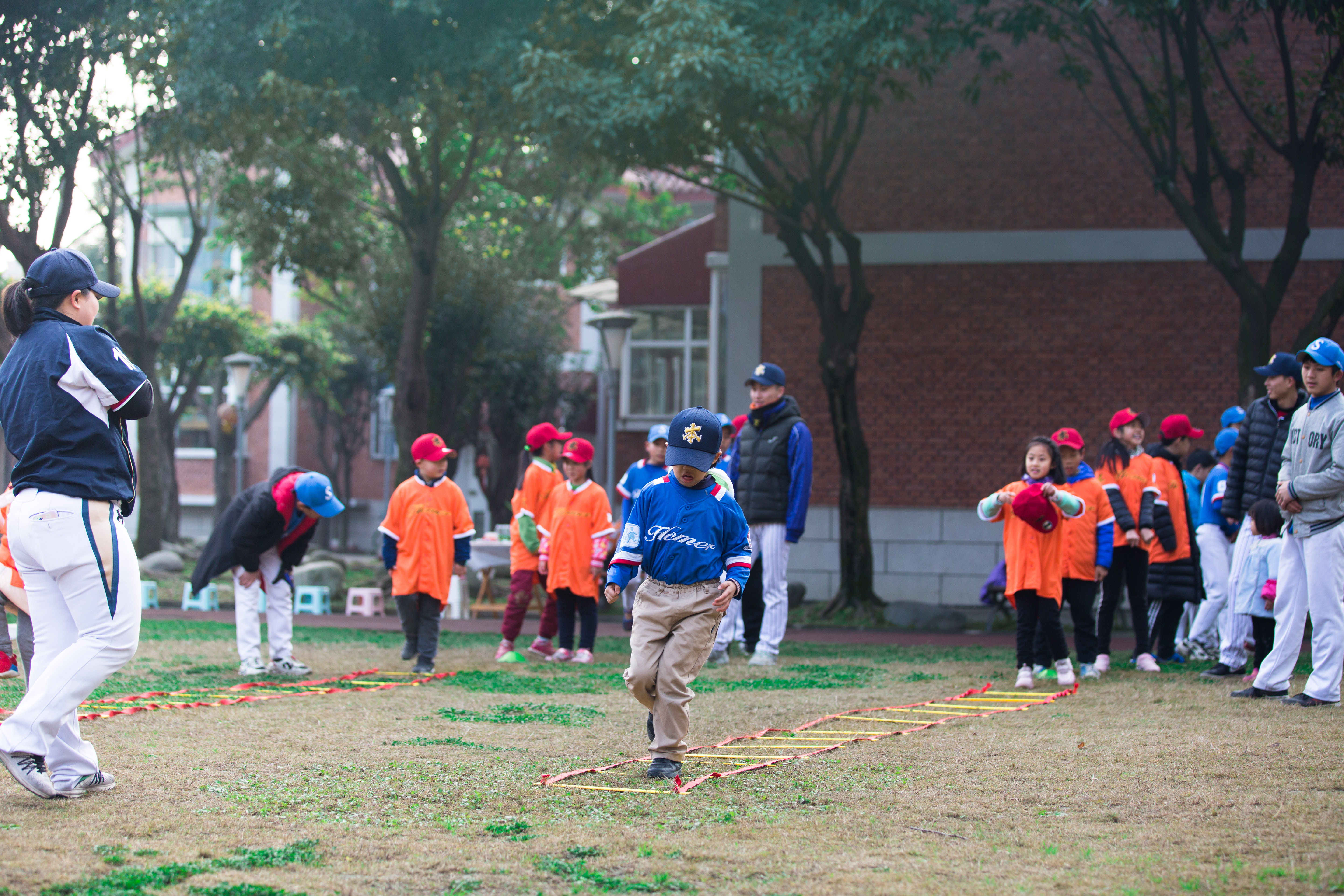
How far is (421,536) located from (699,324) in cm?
1915

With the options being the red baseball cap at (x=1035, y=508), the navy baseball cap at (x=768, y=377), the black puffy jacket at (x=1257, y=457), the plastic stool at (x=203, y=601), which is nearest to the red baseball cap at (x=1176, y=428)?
the black puffy jacket at (x=1257, y=457)

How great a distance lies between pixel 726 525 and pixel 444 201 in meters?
14.2

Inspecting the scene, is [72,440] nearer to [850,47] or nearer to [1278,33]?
[850,47]

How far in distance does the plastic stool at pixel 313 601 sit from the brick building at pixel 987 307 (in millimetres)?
6302

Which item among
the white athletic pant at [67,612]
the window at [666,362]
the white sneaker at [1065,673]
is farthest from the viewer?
the window at [666,362]

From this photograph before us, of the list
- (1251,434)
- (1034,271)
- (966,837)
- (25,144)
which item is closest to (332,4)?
(25,144)

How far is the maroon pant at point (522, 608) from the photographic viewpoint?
10.0 meters

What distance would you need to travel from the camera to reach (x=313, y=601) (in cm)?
1616

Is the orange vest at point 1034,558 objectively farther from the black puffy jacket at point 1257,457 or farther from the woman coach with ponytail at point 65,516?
the woman coach with ponytail at point 65,516

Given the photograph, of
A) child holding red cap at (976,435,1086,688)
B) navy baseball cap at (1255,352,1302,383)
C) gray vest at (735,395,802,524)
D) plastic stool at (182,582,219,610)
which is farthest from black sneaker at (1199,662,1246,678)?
plastic stool at (182,582,219,610)

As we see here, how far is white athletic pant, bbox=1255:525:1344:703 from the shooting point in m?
7.05

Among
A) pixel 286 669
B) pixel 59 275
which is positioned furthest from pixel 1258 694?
pixel 59 275

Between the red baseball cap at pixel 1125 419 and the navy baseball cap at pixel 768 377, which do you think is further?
the navy baseball cap at pixel 768 377

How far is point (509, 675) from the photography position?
30.2 ft
